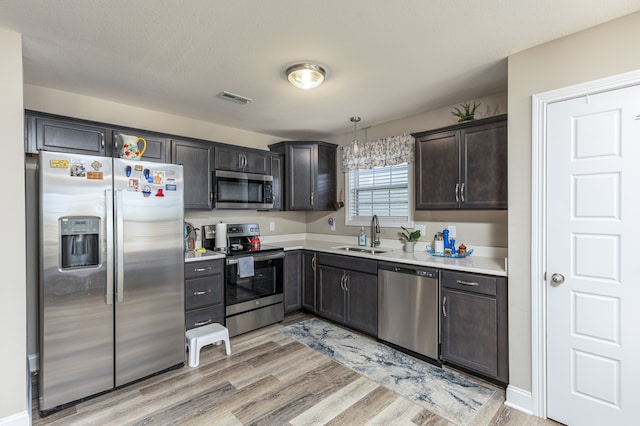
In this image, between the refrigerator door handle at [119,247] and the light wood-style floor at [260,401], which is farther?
the refrigerator door handle at [119,247]

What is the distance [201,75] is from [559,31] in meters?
2.46

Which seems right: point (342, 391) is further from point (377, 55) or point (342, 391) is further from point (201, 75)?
point (201, 75)

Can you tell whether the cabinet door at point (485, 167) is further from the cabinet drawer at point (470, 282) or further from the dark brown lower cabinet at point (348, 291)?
the dark brown lower cabinet at point (348, 291)

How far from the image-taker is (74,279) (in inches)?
84.1

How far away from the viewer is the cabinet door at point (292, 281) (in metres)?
3.87

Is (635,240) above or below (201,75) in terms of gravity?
below

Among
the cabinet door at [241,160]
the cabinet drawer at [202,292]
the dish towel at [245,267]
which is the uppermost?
the cabinet door at [241,160]

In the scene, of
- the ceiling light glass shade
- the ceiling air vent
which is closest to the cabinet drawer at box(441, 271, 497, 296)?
the ceiling light glass shade

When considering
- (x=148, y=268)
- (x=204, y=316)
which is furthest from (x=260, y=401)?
(x=148, y=268)

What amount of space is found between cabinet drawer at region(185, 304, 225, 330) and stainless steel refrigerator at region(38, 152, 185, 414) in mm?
335

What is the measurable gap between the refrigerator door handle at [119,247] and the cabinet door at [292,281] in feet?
6.11

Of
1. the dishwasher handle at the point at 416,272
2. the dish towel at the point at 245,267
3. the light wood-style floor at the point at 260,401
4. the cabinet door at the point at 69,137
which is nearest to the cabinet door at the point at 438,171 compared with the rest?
the dishwasher handle at the point at 416,272

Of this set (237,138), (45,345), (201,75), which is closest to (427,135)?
(201,75)

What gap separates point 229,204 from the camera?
11.6ft
